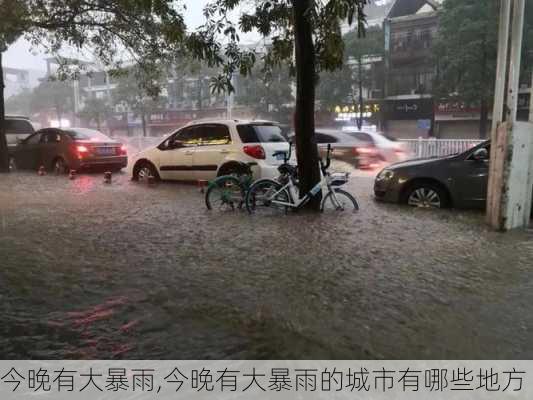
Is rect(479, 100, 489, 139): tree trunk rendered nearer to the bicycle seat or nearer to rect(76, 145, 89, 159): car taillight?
rect(76, 145, 89, 159): car taillight

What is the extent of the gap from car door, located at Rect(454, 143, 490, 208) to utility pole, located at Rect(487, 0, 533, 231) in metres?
1.15

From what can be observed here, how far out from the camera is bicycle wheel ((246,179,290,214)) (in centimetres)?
808

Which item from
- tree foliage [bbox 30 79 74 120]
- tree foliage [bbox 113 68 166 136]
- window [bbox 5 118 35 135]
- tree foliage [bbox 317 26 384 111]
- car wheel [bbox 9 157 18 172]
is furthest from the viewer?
tree foliage [bbox 30 79 74 120]

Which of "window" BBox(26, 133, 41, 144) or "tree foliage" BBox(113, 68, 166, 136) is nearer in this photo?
"window" BBox(26, 133, 41, 144)

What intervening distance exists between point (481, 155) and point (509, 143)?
1710 mm

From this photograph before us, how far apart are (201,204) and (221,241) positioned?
305cm

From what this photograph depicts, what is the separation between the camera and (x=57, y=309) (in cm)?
396

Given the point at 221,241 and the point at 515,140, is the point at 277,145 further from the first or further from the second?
the point at 515,140

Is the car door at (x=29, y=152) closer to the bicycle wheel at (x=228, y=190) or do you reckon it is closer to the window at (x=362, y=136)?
the bicycle wheel at (x=228, y=190)

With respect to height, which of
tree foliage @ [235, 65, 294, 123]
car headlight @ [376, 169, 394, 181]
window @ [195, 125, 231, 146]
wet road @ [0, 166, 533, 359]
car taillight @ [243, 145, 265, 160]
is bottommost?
wet road @ [0, 166, 533, 359]

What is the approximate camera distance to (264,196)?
323 inches

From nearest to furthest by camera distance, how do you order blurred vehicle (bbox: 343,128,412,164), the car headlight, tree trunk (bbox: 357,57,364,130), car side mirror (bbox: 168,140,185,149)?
the car headlight → car side mirror (bbox: 168,140,185,149) → blurred vehicle (bbox: 343,128,412,164) → tree trunk (bbox: 357,57,364,130)

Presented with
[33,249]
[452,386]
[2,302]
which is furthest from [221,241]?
[452,386]

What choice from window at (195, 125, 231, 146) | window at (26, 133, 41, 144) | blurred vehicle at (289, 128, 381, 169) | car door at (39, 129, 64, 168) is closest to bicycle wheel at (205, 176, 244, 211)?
window at (195, 125, 231, 146)
